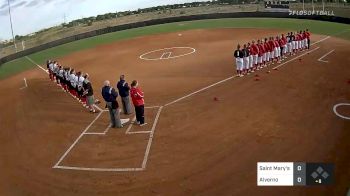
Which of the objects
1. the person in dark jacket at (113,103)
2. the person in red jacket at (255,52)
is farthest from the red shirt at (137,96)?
the person in red jacket at (255,52)

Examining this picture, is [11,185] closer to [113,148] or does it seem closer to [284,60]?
[113,148]

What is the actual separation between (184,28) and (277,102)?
27670 mm

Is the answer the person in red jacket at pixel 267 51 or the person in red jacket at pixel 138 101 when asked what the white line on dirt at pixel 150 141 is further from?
the person in red jacket at pixel 267 51

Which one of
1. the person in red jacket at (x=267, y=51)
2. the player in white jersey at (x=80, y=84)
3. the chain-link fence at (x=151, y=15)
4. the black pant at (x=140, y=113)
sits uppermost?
the chain-link fence at (x=151, y=15)

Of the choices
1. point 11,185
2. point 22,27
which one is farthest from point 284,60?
point 22,27

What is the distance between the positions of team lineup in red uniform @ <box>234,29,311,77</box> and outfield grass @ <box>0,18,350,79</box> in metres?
6.03

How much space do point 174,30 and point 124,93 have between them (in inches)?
1059

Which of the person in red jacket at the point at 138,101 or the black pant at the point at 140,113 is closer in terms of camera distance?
the person in red jacket at the point at 138,101

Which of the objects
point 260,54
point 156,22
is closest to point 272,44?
point 260,54

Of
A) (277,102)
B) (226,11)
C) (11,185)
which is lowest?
(11,185)

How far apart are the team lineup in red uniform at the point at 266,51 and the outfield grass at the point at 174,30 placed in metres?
6.03

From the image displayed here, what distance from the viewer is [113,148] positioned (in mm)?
14227

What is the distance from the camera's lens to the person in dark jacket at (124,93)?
16653mm

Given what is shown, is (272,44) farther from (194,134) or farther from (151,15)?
(151,15)
